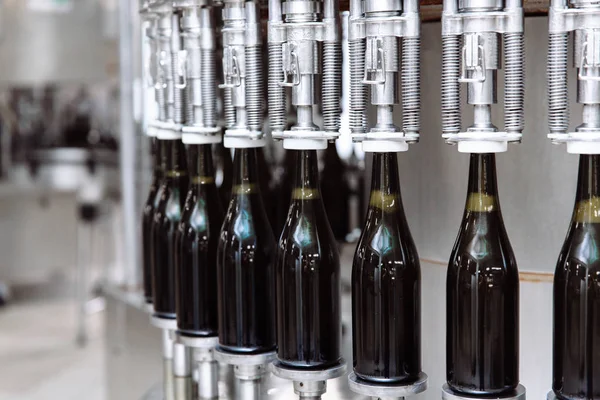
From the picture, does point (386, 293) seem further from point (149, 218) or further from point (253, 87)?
point (149, 218)

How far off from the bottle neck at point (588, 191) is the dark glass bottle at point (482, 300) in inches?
2.8

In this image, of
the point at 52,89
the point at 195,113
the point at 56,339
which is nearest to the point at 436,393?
the point at 195,113

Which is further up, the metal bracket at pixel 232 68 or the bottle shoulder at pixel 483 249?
the metal bracket at pixel 232 68

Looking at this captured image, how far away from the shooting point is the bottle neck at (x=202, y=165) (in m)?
0.91

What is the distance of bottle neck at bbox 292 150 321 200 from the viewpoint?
757mm

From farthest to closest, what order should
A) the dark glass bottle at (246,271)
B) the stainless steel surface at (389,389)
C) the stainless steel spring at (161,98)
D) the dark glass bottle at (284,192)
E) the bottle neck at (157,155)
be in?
the dark glass bottle at (284,192)
the bottle neck at (157,155)
the stainless steel spring at (161,98)
the dark glass bottle at (246,271)
the stainless steel surface at (389,389)

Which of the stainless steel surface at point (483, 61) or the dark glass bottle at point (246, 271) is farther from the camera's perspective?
the dark glass bottle at point (246, 271)

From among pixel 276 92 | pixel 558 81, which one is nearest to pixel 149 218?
pixel 276 92

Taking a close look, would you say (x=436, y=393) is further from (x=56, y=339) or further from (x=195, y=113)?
(x=56, y=339)

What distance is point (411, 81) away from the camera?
2.18 ft

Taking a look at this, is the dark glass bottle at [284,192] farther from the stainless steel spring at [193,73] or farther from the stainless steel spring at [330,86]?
the stainless steel spring at [330,86]

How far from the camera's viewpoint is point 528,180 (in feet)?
2.85

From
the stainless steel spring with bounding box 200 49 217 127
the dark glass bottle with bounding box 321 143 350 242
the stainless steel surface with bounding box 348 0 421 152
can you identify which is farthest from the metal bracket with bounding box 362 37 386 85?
the dark glass bottle with bounding box 321 143 350 242

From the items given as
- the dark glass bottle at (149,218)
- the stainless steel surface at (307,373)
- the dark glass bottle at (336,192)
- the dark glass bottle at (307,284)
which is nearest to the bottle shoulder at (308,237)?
the dark glass bottle at (307,284)
